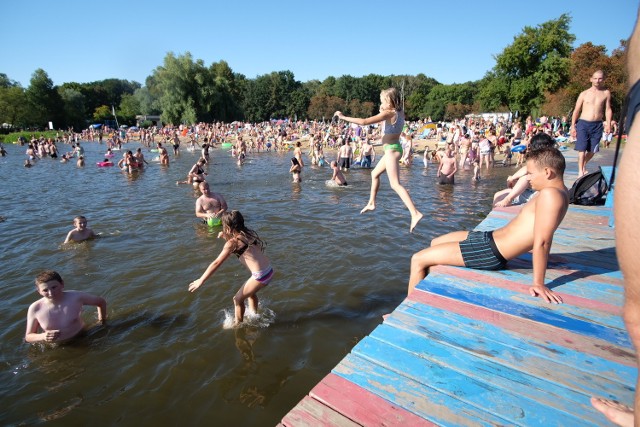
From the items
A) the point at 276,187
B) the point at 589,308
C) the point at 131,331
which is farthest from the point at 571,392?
the point at 276,187

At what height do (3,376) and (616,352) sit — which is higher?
(616,352)

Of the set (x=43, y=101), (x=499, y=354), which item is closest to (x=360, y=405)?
(x=499, y=354)

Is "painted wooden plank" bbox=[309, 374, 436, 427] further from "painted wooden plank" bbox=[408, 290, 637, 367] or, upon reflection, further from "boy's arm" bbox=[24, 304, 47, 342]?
"boy's arm" bbox=[24, 304, 47, 342]

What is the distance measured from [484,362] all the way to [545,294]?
3.93 feet

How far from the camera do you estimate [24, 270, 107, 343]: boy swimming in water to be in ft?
14.4

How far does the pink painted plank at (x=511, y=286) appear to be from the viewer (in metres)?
2.82

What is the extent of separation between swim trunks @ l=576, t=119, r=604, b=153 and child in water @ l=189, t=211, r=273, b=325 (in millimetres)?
6951

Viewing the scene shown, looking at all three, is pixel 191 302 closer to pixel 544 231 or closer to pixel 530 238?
pixel 530 238

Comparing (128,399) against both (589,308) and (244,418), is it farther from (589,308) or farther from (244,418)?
(589,308)

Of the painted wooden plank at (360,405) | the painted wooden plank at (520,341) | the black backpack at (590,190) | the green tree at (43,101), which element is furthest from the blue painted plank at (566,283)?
the green tree at (43,101)

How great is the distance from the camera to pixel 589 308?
111 inches

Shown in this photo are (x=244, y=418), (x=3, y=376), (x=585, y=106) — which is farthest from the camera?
(x=585, y=106)

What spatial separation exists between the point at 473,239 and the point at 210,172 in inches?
756

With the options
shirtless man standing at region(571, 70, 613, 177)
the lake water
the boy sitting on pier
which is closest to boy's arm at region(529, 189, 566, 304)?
the boy sitting on pier
